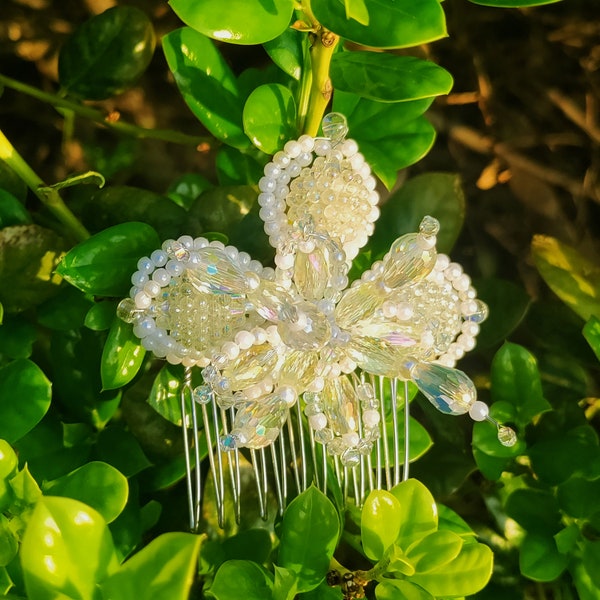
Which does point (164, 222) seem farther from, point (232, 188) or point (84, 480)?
point (84, 480)

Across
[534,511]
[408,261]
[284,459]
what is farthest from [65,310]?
[534,511]

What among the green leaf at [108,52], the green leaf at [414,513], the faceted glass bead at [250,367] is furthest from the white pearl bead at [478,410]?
the green leaf at [108,52]

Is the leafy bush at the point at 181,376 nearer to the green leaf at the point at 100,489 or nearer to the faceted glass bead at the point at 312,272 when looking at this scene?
the green leaf at the point at 100,489

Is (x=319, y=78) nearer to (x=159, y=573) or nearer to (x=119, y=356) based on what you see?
(x=119, y=356)

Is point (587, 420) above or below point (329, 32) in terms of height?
below

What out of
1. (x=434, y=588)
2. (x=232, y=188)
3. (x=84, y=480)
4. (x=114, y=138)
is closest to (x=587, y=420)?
(x=434, y=588)
